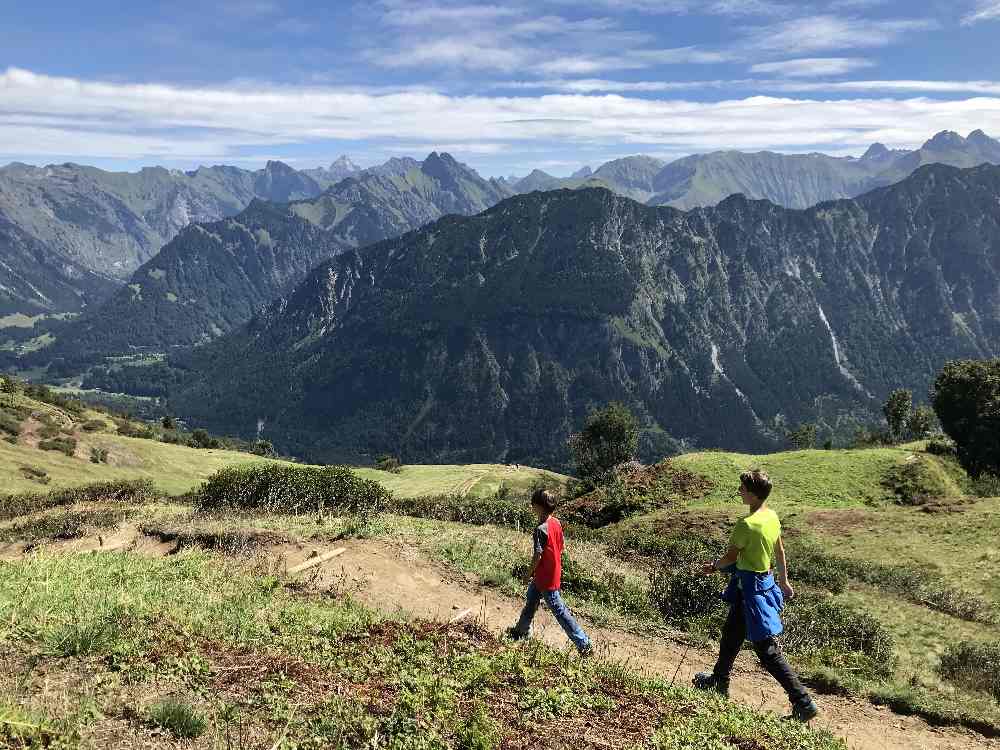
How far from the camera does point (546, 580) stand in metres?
12.8

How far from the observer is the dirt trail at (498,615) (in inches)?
461

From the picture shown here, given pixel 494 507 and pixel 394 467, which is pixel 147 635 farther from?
pixel 394 467

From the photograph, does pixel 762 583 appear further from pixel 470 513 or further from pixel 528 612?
pixel 470 513

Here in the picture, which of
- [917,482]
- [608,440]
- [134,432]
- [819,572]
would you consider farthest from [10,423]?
[917,482]

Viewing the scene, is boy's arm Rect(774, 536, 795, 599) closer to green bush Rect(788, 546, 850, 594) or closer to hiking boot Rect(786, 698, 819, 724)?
hiking boot Rect(786, 698, 819, 724)

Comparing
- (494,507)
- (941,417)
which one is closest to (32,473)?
(494,507)

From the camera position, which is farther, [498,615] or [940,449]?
[940,449]

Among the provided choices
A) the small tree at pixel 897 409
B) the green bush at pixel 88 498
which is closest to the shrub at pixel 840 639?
the green bush at pixel 88 498

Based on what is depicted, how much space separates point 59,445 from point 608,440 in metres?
65.7

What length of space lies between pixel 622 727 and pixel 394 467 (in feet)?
363

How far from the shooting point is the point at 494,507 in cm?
3353

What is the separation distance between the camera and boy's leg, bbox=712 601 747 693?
11.1 metres

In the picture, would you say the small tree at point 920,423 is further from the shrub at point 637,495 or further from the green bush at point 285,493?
the green bush at point 285,493

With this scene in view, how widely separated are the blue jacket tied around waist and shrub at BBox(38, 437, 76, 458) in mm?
76020
